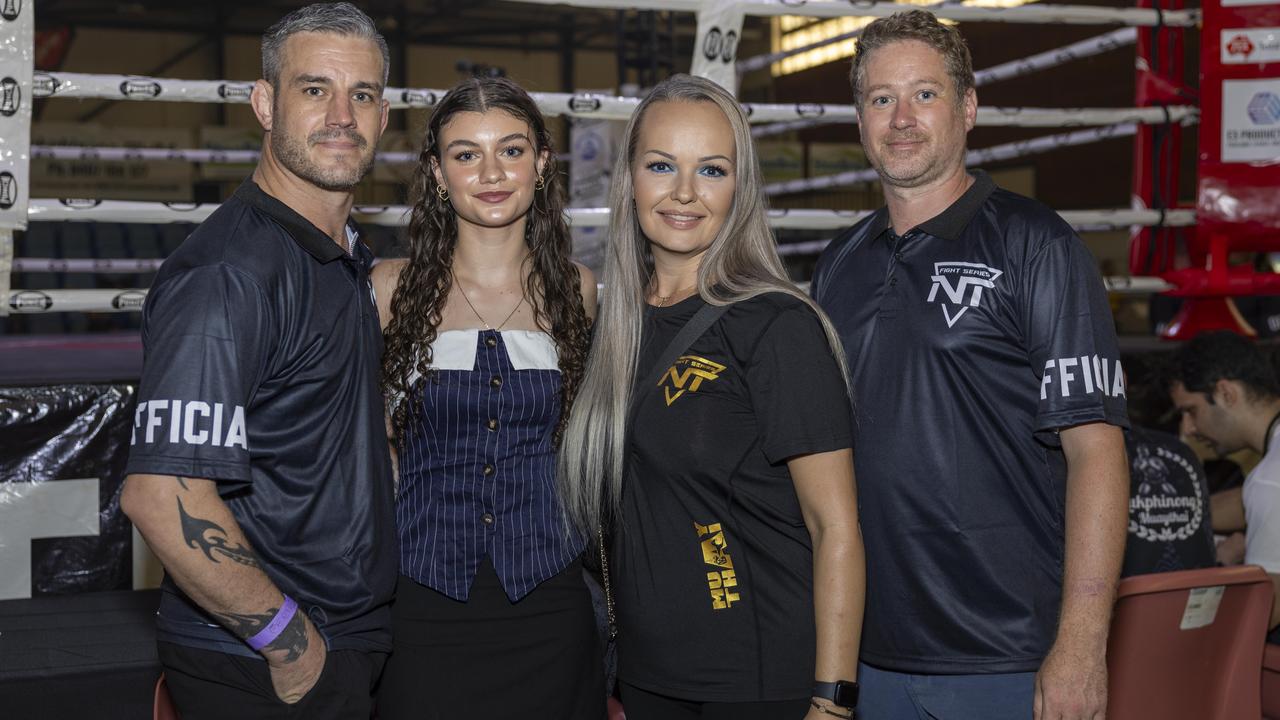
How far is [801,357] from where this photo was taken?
1.71 metres

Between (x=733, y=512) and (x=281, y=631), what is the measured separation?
0.67m

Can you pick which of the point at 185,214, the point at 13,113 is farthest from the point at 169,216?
the point at 13,113

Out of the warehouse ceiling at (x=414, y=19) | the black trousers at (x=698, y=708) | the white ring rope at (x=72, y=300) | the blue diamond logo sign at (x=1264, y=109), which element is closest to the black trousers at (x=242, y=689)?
the black trousers at (x=698, y=708)

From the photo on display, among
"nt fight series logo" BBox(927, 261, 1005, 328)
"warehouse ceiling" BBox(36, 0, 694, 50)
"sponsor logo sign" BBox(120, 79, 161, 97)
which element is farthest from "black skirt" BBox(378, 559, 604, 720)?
"warehouse ceiling" BBox(36, 0, 694, 50)

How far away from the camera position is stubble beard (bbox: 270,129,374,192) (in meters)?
1.83

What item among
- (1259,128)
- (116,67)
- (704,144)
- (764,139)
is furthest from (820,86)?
(704,144)

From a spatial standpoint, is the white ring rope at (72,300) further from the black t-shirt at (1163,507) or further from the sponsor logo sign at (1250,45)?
the sponsor logo sign at (1250,45)

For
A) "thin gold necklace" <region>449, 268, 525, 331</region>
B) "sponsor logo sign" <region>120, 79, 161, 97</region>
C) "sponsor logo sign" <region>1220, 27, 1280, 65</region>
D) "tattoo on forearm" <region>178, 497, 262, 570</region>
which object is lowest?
"tattoo on forearm" <region>178, 497, 262, 570</region>

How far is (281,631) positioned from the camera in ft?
5.36

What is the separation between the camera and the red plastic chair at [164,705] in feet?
5.73

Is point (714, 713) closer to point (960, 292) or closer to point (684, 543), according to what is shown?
point (684, 543)

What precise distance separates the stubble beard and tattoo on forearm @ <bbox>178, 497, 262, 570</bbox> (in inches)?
22.1

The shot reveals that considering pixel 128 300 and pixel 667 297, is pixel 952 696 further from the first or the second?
pixel 128 300

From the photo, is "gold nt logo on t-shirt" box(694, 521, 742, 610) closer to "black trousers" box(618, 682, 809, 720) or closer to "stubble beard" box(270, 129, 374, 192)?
"black trousers" box(618, 682, 809, 720)
